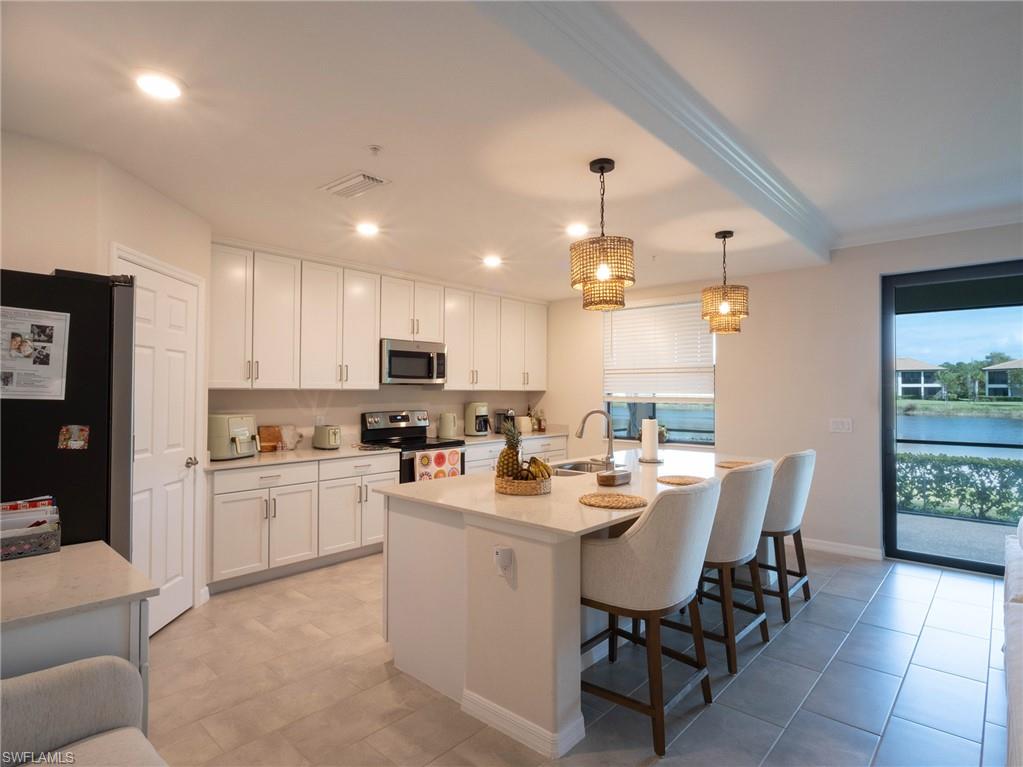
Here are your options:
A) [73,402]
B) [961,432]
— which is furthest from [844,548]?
[73,402]

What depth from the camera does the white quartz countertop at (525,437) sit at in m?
5.24

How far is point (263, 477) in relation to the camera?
3668mm

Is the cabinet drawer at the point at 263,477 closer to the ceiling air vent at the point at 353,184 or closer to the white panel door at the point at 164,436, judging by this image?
the white panel door at the point at 164,436

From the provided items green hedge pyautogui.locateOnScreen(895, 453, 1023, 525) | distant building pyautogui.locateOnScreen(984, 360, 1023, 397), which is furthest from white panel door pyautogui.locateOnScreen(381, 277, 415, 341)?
distant building pyautogui.locateOnScreen(984, 360, 1023, 397)

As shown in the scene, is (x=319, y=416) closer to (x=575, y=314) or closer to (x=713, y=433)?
(x=575, y=314)

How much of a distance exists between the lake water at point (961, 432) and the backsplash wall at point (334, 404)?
3.92 meters

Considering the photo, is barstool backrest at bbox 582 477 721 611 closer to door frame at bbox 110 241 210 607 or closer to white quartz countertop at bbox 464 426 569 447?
door frame at bbox 110 241 210 607

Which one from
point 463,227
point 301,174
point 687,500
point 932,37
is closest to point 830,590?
point 687,500

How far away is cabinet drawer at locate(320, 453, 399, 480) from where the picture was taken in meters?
4.02

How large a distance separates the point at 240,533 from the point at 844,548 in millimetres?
4585

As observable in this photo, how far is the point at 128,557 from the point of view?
1.74 meters

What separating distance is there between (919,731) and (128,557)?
2.99 meters

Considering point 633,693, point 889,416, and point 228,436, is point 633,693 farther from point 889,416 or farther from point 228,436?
point 889,416

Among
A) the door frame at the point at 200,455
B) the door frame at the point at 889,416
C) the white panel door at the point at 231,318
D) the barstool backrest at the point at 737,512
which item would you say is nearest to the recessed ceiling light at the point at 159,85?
the door frame at the point at 200,455
